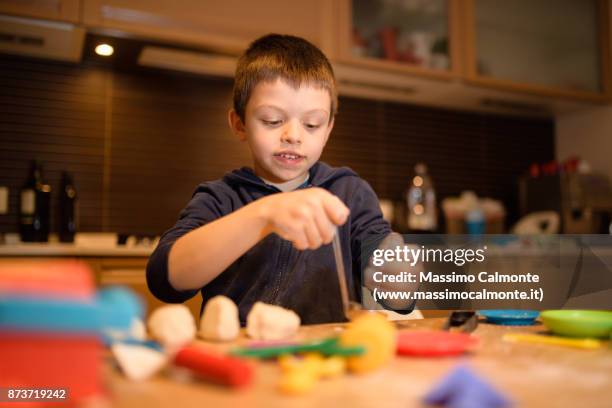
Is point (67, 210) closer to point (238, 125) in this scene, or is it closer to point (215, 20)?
point (215, 20)

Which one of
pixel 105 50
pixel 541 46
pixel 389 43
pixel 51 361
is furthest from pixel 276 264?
pixel 541 46

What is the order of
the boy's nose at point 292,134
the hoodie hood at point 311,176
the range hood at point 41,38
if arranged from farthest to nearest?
the range hood at point 41,38, the hoodie hood at point 311,176, the boy's nose at point 292,134

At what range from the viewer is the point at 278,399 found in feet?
1.35

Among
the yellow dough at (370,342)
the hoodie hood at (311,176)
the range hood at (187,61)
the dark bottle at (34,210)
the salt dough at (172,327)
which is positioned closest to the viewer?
the yellow dough at (370,342)

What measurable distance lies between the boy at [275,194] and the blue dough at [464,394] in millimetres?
451

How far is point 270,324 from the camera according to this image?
64 cm

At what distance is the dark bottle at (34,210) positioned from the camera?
198 cm

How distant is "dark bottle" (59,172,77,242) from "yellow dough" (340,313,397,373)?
5.60 ft

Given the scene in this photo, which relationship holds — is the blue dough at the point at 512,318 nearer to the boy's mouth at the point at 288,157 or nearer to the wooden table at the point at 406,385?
the wooden table at the point at 406,385

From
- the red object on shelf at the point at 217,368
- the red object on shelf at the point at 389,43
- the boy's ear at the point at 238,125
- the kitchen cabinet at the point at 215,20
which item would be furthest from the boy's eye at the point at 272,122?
the red object on shelf at the point at 389,43

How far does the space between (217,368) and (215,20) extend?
71.2 inches

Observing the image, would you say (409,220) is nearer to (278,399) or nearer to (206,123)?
(206,123)

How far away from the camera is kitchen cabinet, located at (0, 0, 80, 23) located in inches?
69.7

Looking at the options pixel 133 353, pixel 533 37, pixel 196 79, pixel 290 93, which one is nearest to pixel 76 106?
pixel 196 79
